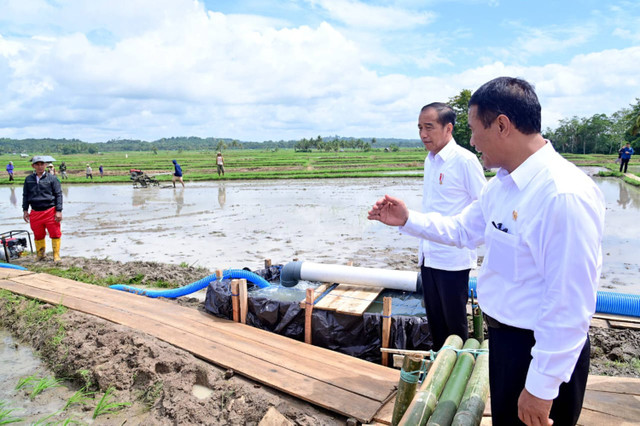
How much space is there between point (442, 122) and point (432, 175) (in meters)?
0.42

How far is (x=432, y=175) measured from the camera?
333 centimetres

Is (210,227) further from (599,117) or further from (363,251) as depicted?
(599,117)

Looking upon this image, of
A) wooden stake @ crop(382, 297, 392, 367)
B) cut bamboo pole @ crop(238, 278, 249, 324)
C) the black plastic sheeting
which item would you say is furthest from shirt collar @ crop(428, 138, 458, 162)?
cut bamboo pole @ crop(238, 278, 249, 324)

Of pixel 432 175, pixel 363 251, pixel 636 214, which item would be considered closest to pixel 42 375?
pixel 432 175

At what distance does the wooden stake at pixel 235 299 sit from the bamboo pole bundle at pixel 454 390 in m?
2.68

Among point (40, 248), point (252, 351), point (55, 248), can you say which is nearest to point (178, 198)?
point (40, 248)

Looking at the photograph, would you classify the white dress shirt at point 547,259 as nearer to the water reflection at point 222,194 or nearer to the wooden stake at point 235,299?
the wooden stake at point 235,299

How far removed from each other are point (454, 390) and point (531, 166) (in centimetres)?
157

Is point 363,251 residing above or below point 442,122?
below

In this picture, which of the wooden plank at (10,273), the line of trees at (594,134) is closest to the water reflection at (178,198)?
the wooden plank at (10,273)

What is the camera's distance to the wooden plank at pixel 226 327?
371 cm

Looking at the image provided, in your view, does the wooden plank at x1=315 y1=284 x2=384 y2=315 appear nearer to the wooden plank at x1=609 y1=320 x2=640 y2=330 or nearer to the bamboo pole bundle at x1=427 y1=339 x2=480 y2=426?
the bamboo pole bundle at x1=427 y1=339 x2=480 y2=426

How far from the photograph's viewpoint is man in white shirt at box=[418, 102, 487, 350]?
3.07 meters

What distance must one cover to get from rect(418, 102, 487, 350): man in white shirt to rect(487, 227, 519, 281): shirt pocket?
1.37m
